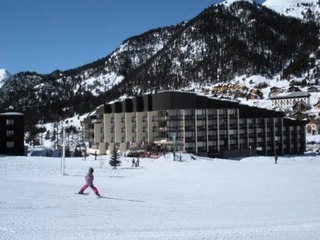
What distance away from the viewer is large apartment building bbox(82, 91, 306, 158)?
69938mm

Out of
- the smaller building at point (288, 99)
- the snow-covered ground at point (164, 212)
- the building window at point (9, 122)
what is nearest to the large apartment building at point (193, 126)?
the building window at point (9, 122)

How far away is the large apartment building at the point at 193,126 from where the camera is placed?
69.9 m

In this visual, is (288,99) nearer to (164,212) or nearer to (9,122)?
(9,122)

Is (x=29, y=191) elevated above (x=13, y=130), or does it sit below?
below

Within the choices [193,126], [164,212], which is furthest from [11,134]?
[164,212]

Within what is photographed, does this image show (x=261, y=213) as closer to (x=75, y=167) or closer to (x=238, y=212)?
(x=238, y=212)

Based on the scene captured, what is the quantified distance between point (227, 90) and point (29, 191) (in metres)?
167

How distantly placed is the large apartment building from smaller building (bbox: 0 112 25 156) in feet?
54.8

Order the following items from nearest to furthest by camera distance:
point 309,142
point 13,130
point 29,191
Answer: point 29,191 → point 13,130 → point 309,142

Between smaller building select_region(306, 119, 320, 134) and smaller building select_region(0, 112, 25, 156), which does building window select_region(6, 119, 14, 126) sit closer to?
smaller building select_region(0, 112, 25, 156)

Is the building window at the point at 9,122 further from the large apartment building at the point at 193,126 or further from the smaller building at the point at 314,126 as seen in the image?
the smaller building at the point at 314,126

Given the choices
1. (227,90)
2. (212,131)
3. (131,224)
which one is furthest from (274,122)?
(227,90)

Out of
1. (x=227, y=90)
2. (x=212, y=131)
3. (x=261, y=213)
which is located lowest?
(x=261, y=213)

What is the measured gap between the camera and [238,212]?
16.3 metres
